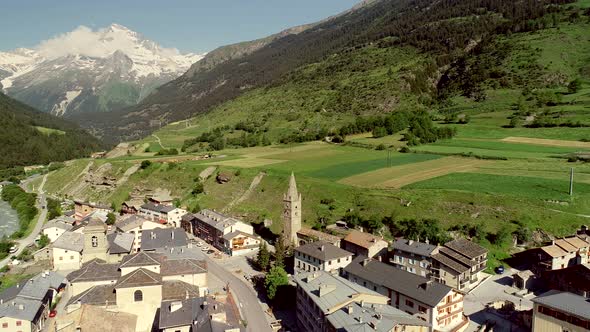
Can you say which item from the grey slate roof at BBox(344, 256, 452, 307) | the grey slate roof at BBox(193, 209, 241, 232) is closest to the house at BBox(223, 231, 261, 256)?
the grey slate roof at BBox(193, 209, 241, 232)

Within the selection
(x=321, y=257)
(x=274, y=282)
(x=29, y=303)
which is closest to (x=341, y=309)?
(x=274, y=282)

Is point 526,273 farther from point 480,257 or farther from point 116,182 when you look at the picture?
point 116,182

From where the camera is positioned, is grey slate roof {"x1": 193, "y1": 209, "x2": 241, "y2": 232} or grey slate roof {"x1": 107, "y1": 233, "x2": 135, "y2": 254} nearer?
grey slate roof {"x1": 107, "y1": 233, "x2": 135, "y2": 254}

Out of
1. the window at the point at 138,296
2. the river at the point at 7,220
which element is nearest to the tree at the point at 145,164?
the river at the point at 7,220

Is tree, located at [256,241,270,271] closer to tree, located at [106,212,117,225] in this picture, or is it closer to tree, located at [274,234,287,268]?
tree, located at [274,234,287,268]

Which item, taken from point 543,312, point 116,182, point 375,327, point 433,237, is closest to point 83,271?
point 375,327

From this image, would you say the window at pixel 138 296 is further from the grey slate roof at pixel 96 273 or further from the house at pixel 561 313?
the house at pixel 561 313
